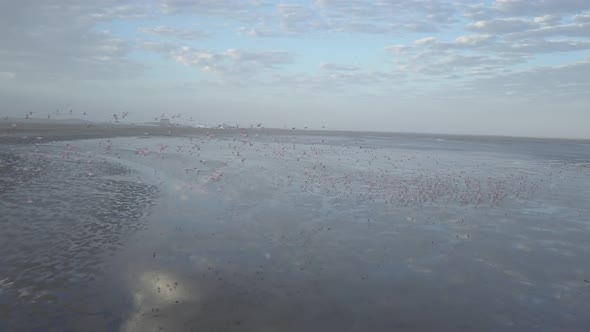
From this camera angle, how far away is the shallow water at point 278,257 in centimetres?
877

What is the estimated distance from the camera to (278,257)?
490 inches

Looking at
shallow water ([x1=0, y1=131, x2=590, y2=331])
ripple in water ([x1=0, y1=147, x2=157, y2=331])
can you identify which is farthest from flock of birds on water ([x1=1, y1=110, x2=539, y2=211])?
ripple in water ([x1=0, y1=147, x2=157, y2=331])

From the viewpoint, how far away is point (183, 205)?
61.7ft

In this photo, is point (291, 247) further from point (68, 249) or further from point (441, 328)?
point (68, 249)

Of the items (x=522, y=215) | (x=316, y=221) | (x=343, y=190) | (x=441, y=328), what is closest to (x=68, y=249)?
(x=316, y=221)

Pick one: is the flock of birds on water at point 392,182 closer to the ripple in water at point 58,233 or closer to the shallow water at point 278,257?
the shallow water at point 278,257

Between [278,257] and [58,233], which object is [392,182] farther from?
[58,233]

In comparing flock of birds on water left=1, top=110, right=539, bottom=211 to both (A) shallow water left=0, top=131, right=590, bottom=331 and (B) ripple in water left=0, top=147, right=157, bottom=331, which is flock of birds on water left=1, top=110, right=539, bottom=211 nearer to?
(A) shallow water left=0, top=131, right=590, bottom=331

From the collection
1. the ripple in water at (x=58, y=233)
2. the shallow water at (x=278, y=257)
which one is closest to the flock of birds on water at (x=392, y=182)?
the shallow water at (x=278, y=257)

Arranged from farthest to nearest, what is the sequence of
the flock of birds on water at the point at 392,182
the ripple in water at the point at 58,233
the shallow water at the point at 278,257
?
the flock of birds on water at the point at 392,182, the shallow water at the point at 278,257, the ripple in water at the point at 58,233

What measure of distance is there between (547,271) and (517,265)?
2.74 ft

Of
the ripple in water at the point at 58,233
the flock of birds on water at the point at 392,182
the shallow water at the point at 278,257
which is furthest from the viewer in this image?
the flock of birds on water at the point at 392,182

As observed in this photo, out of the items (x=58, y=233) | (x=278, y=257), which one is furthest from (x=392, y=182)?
(x=58, y=233)

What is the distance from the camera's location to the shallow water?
877 cm
